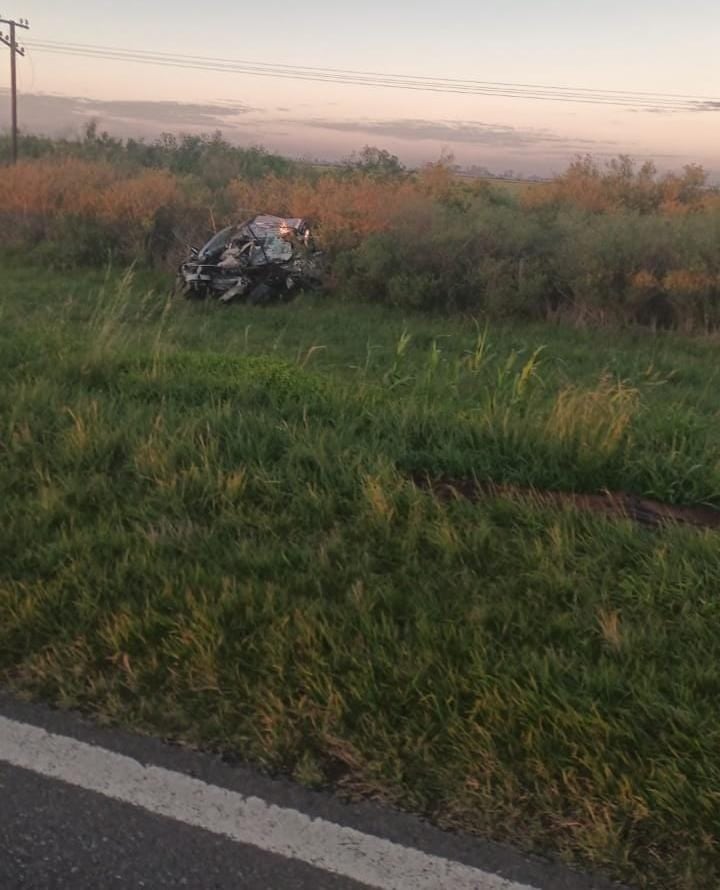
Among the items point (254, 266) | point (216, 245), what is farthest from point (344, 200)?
point (254, 266)

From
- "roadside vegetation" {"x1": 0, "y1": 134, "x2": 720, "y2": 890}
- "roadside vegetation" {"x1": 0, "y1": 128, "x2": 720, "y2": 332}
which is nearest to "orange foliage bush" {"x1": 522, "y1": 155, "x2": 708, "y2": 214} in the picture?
"roadside vegetation" {"x1": 0, "y1": 128, "x2": 720, "y2": 332}

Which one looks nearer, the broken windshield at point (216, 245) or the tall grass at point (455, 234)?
the tall grass at point (455, 234)

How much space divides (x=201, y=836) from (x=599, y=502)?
2.64 metres

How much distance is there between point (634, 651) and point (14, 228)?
765 inches

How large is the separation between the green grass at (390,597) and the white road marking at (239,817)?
0.53 ft

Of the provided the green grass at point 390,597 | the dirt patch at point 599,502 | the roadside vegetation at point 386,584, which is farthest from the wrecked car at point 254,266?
the dirt patch at point 599,502

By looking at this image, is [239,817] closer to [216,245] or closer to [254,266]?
[254,266]

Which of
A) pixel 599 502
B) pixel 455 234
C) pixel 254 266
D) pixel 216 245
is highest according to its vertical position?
pixel 455 234

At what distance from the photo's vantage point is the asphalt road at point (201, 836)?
2.16m

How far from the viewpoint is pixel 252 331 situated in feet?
36.7

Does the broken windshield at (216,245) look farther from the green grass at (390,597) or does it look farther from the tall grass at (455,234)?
the green grass at (390,597)

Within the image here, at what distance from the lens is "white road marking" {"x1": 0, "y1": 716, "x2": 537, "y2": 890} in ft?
7.12

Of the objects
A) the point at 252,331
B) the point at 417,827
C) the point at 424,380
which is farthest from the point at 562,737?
the point at 252,331

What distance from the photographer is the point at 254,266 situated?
13469 millimetres
